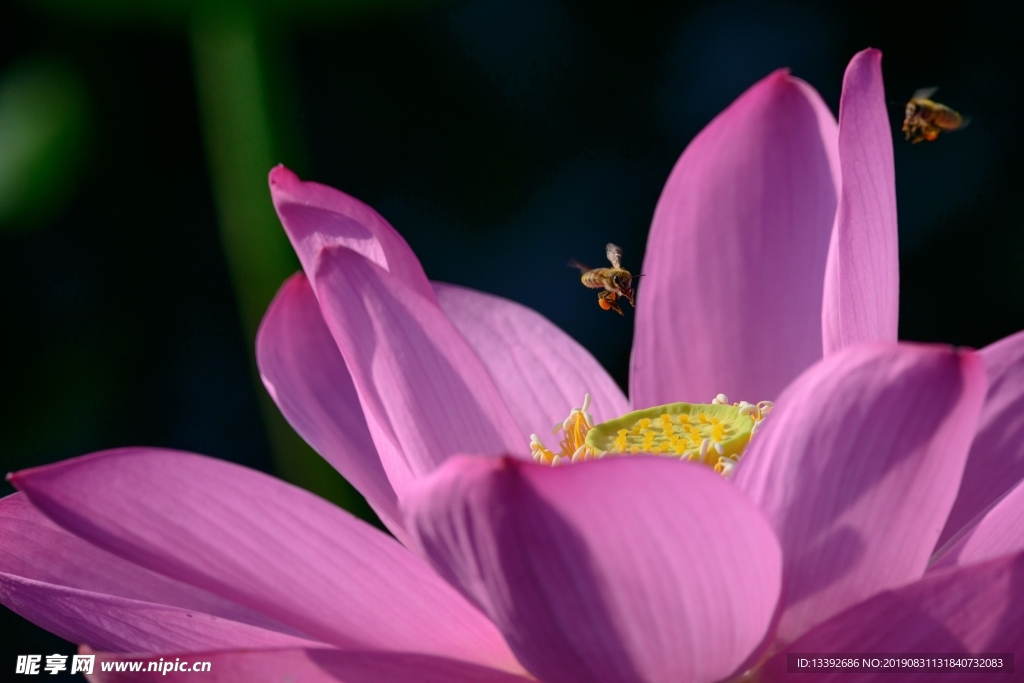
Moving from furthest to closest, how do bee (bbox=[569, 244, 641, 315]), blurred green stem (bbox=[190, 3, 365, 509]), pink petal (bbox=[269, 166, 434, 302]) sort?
blurred green stem (bbox=[190, 3, 365, 509])
bee (bbox=[569, 244, 641, 315])
pink petal (bbox=[269, 166, 434, 302])

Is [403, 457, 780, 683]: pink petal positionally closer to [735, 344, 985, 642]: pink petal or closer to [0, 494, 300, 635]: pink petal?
[735, 344, 985, 642]: pink petal

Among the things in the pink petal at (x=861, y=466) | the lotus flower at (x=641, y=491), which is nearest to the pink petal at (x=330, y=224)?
the lotus flower at (x=641, y=491)

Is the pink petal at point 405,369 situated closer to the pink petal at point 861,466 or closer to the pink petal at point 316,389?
the pink petal at point 316,389

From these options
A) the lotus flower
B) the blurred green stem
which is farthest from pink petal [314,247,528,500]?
the blurred green stem

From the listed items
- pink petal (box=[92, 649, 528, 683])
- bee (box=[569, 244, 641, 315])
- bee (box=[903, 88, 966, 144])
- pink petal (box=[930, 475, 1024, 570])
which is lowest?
pink petal (box=[92, 649, 528, 683])

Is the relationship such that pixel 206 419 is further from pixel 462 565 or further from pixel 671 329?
pixel 462 565

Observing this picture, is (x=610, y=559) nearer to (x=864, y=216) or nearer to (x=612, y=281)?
(x=864, y=216)

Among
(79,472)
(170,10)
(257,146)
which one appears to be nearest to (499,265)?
(257,146)
